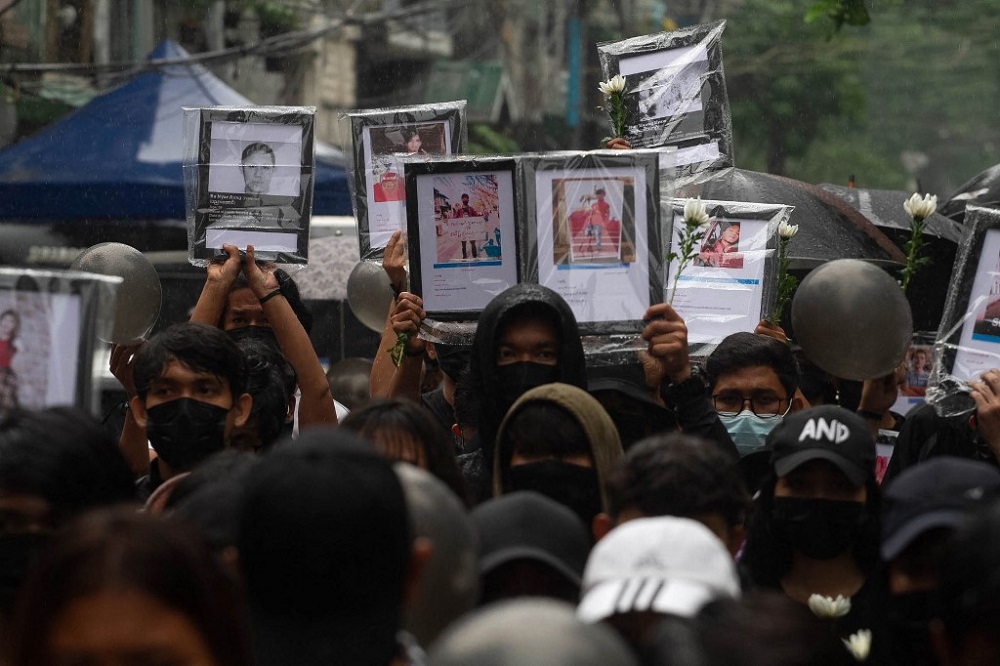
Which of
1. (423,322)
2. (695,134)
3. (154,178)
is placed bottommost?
(423,322)

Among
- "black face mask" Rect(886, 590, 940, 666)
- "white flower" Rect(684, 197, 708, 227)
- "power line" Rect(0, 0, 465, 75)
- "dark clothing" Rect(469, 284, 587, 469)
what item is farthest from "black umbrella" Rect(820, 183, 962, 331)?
"power line" Rect(0, 0, 465, 75)

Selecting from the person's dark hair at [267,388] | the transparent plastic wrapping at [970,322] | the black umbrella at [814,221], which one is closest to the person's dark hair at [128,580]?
the person's dark hair at [267,388]

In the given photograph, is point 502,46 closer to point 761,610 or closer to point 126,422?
point 126,422

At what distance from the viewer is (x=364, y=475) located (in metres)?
2.42

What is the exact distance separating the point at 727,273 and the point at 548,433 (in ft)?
5.28

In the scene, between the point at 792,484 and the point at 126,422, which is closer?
the point at 792,484

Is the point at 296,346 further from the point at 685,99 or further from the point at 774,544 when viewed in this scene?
the point at 774,544

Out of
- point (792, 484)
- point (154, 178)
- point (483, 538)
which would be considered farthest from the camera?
point (154, 178)

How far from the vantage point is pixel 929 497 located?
307 centimetres

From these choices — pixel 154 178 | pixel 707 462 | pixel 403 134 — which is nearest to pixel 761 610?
pixel 707 462

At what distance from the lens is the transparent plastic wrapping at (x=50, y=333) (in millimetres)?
3422

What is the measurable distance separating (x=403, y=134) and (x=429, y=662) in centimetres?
335

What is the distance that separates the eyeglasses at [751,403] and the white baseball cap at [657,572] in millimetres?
2400

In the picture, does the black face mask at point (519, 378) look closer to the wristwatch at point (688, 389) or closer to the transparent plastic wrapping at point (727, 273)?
the wristwatch at point (688, 389)
